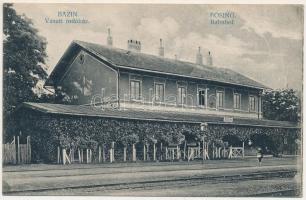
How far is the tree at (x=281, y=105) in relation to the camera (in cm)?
2392

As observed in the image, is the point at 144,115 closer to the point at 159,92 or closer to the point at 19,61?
the point at 159,92

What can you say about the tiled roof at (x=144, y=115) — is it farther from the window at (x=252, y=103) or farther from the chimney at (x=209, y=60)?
the chimney at (x=209, y=60)

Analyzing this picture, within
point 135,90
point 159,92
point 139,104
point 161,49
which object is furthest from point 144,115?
point 161,49

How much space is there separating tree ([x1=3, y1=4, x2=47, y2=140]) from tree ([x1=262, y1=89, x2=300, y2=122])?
34.6 ft

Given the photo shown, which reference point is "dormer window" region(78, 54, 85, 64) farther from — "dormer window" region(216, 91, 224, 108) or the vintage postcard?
"dormer window" region(216, 91, 224, 108)

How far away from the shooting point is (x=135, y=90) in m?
26.6

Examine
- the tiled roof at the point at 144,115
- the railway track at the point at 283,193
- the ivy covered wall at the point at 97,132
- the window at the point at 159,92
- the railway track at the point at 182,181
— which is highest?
the window at the point at 159,92

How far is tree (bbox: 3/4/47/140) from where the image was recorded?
21.1 m

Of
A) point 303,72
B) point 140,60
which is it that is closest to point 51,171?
point 140,60

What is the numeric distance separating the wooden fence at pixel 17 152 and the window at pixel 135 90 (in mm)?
5874

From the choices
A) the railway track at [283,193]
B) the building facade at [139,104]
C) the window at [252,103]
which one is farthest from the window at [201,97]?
the railway track at [283,193]

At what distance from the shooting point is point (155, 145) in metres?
26.0

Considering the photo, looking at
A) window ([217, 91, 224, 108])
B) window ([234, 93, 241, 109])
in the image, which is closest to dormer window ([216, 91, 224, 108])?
window ([217, 91, 224, 108])

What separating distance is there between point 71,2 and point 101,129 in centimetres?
558
